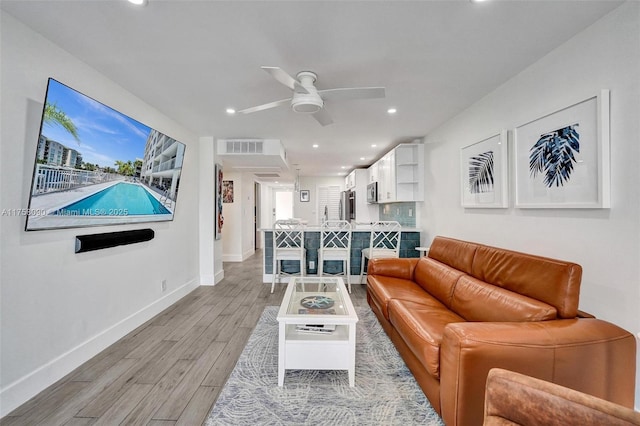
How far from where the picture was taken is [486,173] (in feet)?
9.15

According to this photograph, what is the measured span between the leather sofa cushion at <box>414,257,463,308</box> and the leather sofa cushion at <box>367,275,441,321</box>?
0.07 metres

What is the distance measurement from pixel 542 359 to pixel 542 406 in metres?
0.53

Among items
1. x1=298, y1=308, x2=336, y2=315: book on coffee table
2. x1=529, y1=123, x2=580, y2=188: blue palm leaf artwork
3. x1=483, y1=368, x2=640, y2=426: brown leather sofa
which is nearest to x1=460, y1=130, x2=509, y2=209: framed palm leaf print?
x1=529, y1=123, x2=580, y2=188: blue palm leaf artwork

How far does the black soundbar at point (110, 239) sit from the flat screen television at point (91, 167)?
4.3 inches

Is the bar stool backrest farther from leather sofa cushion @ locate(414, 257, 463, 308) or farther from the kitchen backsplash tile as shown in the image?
leather sofa cushion @ locate(414, 257, 463, 308)

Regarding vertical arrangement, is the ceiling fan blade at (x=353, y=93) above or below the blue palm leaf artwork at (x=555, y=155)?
above

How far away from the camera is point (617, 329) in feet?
4.57

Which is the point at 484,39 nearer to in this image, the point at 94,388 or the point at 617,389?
the point at 617,389

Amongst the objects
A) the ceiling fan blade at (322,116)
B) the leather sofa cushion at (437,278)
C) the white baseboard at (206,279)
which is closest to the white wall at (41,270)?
the white baseboard at (206,279)

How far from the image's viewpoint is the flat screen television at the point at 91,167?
1858 mm

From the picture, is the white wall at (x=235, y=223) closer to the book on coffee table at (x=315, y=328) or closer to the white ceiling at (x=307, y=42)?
the white ceiling at (x=307, y=42)

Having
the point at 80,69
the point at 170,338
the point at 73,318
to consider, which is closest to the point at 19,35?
the point at 80,69

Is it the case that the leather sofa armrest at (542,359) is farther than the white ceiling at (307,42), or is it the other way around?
the white ceiling at (307,42)

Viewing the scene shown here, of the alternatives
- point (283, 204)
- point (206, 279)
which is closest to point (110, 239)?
point (206, 279)
